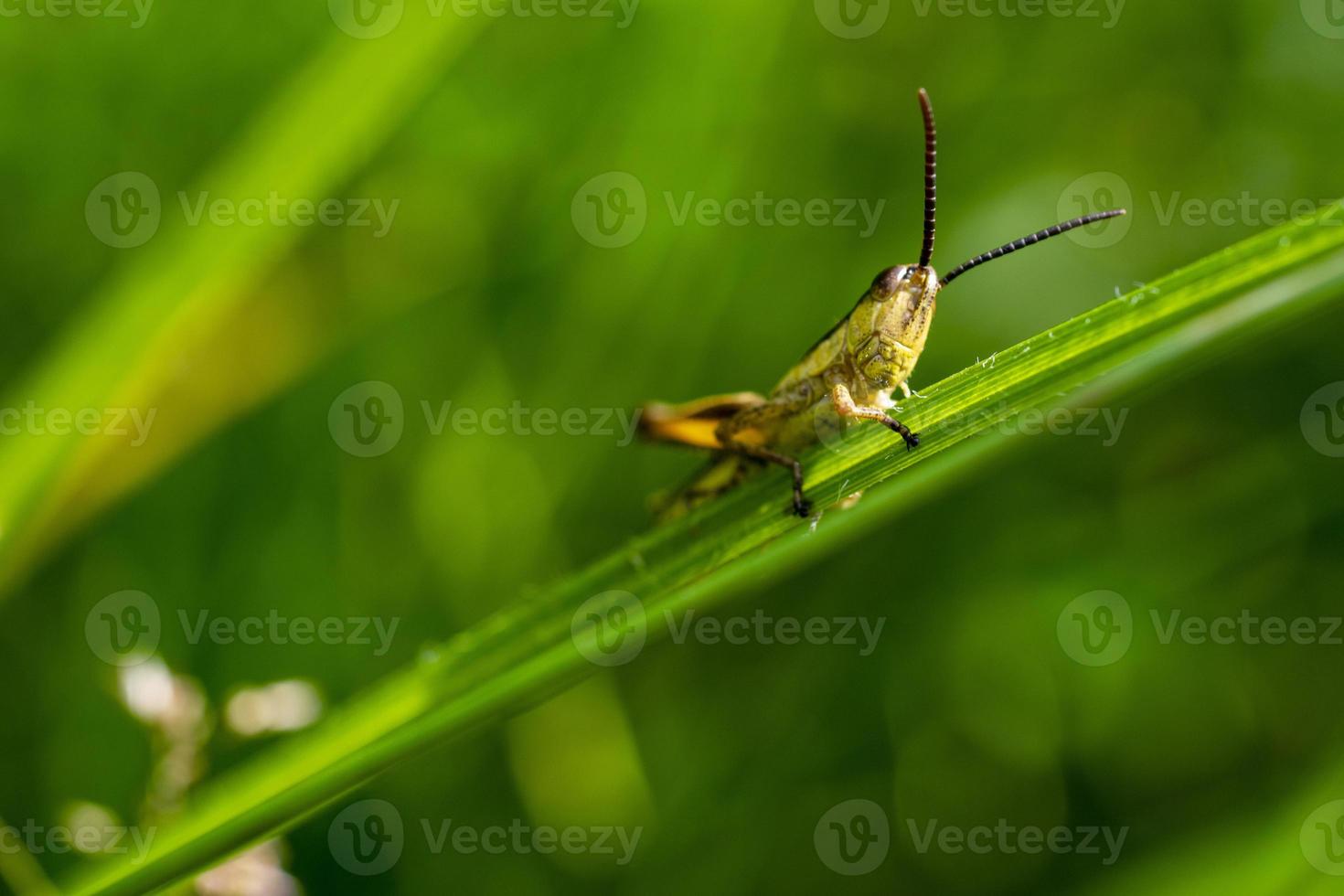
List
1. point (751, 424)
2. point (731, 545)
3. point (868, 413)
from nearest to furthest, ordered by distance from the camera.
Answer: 1. point (731, 545)
2. point (868, 413)
3. point (751, 424)

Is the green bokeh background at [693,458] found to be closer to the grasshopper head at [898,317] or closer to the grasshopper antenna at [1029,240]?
the grasshopper head at [898,317]

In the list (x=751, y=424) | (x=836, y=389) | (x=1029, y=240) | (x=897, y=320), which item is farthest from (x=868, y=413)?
(x=751, y=424)

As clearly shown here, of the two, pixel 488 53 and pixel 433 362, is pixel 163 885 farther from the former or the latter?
pixel 488 53

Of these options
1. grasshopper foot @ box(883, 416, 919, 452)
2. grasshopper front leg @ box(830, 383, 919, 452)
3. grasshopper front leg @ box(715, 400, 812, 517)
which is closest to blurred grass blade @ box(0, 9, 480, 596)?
grasshopper front leg @ box(715, 400, 812, 517)

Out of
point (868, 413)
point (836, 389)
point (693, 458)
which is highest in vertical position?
point (693, 458)

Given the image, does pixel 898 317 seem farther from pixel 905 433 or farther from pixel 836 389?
pixel 905 433

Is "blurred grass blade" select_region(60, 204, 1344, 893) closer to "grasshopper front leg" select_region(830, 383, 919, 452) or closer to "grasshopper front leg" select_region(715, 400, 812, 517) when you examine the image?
"grasshopper front leg" select_region(830, 383, 919, 452)
